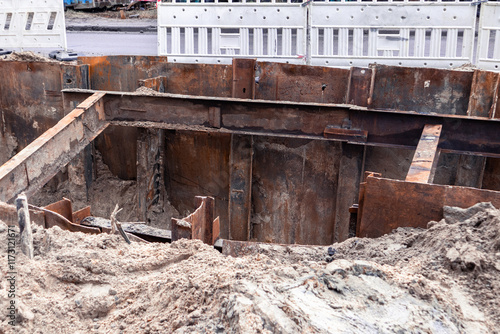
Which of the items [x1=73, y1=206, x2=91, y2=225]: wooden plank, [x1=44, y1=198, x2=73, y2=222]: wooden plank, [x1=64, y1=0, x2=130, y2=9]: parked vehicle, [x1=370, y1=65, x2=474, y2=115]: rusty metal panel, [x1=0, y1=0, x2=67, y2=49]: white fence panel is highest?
[x1=64, y1=0, x2=130, y2=9]: parked vehicle

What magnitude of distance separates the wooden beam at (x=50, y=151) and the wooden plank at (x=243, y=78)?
2109mm

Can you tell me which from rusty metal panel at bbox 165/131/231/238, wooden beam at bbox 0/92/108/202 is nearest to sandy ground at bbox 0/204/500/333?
wooden beam at bbox 0/92/108/202

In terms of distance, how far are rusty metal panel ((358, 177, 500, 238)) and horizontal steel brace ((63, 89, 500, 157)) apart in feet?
6.83

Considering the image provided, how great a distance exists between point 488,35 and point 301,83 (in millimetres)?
4054

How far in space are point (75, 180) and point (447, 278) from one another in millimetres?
6059

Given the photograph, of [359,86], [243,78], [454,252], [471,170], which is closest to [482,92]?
[471,170]

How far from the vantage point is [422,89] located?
6809 millimetres

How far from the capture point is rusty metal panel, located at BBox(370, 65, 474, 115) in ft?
21.8

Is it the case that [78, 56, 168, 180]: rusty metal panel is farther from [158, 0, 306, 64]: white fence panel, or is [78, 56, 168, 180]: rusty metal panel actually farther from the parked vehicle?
the parked vehicle

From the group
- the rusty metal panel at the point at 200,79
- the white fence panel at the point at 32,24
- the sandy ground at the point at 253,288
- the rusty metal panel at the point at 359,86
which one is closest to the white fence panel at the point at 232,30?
the rusty metal panel at the point at 200,79

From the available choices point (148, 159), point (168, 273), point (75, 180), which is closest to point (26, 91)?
point (75, 180)

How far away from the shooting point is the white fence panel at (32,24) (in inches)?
440

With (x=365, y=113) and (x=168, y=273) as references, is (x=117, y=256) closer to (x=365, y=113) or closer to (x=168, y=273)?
(x=168, y=273)

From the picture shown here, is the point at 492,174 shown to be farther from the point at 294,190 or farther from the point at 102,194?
the point at 102,194
